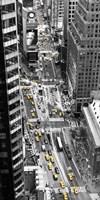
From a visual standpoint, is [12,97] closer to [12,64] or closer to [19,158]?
[12,64]

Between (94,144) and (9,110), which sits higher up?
(9,110)

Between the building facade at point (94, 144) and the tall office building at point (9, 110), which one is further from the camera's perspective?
the building facade at point (94, 144)

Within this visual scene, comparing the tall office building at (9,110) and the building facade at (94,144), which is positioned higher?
the tall office building at (9,110)

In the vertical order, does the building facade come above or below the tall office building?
below

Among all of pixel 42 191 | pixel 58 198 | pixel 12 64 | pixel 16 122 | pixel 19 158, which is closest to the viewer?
pixel 12 64

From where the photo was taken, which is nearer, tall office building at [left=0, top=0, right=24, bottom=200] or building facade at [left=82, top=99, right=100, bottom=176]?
tall office building at [left=0, top=0, right=24, bottom=200]

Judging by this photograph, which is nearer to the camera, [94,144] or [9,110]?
[9,110]

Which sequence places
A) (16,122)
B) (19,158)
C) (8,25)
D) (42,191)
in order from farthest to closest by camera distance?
(42,191) → (19,158) → (16,122) → (8,25)

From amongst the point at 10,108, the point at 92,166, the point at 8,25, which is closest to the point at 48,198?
the point at 92,166
